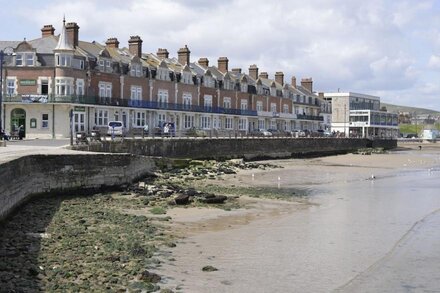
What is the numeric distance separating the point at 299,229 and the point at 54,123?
3595 cm

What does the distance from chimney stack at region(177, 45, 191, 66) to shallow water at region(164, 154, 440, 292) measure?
161 feet

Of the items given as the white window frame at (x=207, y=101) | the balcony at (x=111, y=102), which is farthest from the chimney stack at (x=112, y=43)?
the white window frame at (x=207, y=101)

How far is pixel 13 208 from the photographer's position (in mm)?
17547

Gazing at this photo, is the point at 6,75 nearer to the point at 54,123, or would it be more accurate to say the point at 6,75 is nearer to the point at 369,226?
the point at 54,123

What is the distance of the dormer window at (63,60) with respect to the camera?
50188 millimetres

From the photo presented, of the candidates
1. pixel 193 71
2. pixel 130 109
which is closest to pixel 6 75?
pixel 130 109

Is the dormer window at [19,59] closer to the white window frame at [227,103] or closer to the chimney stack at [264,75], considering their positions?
the white window frame at [227,103]

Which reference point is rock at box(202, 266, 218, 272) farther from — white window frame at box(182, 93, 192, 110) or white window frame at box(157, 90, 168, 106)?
white window frame at box(182, 93, 192, 110)

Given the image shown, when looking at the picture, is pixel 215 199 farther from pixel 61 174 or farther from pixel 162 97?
pixel 162 97

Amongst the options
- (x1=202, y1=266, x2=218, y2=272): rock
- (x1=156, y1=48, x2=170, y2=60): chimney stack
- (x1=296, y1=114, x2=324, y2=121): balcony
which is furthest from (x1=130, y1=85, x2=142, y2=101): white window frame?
(x1=202, y1=266, x2=218, y2=272): rock

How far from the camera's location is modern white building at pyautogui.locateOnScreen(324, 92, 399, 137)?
5167 inches

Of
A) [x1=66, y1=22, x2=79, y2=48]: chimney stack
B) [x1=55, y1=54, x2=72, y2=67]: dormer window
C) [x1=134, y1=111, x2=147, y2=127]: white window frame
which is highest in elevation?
[x1=66, y1=22, x2=79, y2=48]: chimney stack

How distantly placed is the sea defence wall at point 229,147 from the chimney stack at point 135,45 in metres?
17.1

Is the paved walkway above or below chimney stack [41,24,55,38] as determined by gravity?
below
